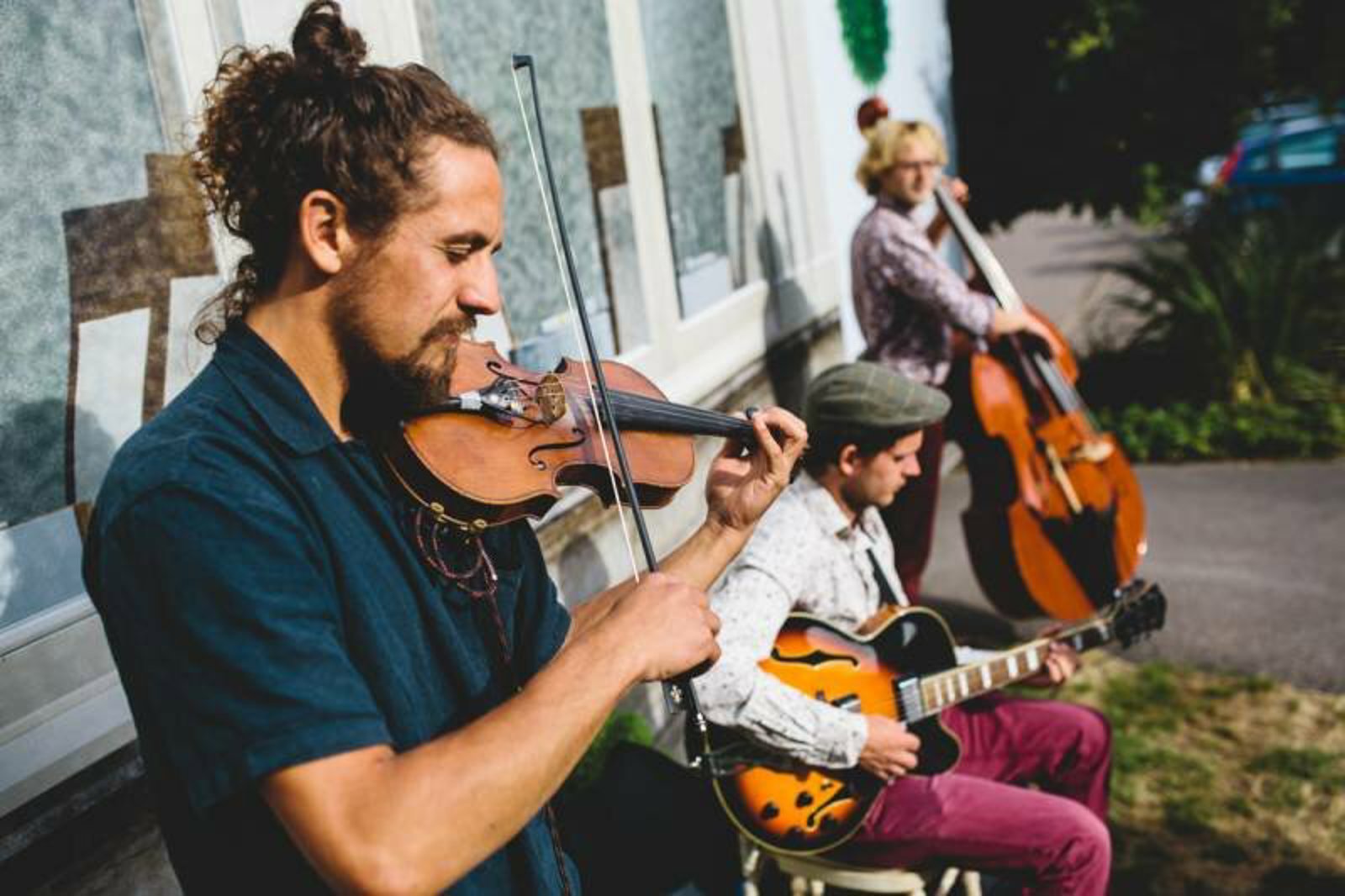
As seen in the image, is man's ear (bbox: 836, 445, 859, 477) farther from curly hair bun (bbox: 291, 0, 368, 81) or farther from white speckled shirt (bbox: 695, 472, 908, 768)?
curly hair bun (bbox: 291, 0, 368, 81)

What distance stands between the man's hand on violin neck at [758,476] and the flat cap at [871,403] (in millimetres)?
662

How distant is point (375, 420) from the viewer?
137 centimetres

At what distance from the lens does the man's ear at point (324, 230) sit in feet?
4.09

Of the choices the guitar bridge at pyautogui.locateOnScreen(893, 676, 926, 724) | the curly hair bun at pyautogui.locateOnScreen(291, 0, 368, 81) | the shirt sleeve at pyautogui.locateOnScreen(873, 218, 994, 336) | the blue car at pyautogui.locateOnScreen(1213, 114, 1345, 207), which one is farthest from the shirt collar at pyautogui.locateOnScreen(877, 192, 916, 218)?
the blue car at pyautogui.locateOnScreen(1213, 114, 1345, 207)

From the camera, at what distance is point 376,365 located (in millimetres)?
1320

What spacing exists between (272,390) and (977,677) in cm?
187

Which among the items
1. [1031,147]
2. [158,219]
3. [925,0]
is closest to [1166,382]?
[1031,147]

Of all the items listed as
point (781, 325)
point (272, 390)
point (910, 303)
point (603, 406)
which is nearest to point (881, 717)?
point (603, 406)

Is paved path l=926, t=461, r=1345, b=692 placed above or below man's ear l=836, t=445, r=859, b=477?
below

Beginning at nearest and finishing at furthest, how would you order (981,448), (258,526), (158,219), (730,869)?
(258,526) < (158,219) < (730,869) < (981,448)

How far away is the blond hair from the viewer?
14.1 feet

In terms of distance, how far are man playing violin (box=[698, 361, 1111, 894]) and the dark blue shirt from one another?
943 mm

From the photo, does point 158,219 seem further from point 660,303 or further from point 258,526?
point 660,303

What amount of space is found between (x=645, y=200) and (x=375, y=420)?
289 centimetres
